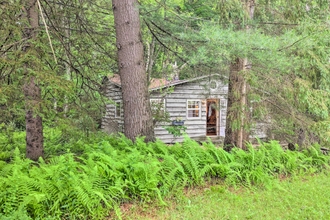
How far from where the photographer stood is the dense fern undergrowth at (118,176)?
315 cm

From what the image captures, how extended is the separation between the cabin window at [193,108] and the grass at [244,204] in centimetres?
927

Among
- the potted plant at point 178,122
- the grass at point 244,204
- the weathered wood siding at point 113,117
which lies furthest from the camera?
the potted plant at point 178,122

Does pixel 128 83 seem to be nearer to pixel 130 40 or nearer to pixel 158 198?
pixel 130 40

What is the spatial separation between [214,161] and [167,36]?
328 centimetres

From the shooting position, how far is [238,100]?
18.9 feet

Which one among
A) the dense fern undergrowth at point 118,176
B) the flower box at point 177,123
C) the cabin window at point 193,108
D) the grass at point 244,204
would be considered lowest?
the grass at point 244,204

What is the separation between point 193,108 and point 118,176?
1052cm

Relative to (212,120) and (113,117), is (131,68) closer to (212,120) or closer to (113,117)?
(113,117)

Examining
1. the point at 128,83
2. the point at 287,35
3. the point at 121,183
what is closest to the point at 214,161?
the point at 121,183

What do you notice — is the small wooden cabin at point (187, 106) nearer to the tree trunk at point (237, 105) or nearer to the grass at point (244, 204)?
the tree trunk at point (237, 105)

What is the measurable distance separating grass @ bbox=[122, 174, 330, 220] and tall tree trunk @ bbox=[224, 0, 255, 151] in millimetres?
1478

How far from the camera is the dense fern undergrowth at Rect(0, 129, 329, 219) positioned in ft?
10.3

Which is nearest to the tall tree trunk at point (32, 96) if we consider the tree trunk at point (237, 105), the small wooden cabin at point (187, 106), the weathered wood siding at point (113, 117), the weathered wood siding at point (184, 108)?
the weathered wood siding at point (113, 117)

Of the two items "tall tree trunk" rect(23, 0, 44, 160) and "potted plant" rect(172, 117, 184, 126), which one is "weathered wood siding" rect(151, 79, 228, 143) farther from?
"tall tree trunk" rect(23, 0, 44, 160)
